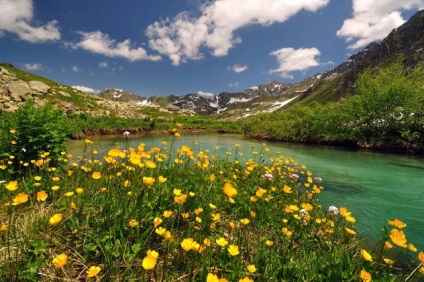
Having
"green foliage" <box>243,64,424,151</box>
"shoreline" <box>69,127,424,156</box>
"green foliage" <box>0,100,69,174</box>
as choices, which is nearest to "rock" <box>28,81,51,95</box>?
"shoreline" <box>69,127,424,156</box>

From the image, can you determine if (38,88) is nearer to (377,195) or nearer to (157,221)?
(377,195)

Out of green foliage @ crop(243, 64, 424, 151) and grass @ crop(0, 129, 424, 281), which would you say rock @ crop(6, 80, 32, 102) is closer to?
green foliage @ crop(243, 64, 424, 151)

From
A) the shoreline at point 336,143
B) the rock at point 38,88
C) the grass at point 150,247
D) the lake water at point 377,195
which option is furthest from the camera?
the rock at point 38,88

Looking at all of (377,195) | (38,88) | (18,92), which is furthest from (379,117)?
(38,88)

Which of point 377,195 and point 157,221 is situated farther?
point 377,195

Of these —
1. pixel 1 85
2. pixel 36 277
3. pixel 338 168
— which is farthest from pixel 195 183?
pixel 1 85

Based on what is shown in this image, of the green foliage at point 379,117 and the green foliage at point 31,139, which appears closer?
the green foliage at point 31,139

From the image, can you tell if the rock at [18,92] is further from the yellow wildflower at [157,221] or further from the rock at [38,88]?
the yellow wildflower at [157,221]

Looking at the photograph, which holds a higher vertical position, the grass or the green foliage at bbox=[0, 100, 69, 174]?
the green foliage at bbox=[0, 100, 69, 174]

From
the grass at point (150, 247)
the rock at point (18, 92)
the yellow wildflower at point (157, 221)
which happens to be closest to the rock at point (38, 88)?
the rock at point (18, 92)

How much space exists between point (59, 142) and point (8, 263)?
629 centimetres

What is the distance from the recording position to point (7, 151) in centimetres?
748

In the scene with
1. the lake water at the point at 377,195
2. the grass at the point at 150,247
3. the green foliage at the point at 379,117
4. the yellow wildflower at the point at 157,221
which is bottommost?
the lake water at the point at 377,195

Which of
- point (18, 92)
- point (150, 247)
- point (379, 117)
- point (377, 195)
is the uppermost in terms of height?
point (18, 92)
